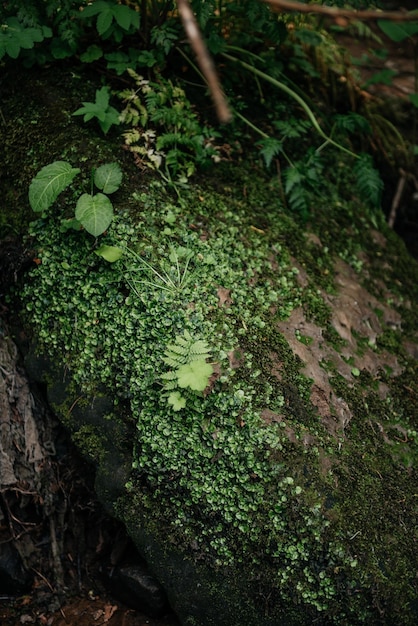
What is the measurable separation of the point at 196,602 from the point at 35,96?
3.34m

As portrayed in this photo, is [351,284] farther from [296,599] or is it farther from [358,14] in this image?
[358,14]

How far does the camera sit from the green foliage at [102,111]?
3.38 m

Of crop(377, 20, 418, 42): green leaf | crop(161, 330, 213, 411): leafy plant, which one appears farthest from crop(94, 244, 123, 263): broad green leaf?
crop(377, 20, 418, 42): green leaf

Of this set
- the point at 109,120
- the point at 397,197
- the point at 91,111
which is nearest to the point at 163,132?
the point at 109,120

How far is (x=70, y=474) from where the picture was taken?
3.38m

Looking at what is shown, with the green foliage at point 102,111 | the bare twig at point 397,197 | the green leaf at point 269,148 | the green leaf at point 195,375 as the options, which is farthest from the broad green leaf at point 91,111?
the bare twig at point 397,197

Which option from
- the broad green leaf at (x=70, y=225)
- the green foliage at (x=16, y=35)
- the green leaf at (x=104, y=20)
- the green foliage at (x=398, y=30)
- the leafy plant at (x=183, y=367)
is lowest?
the leafy plant at (x=183, y=367)

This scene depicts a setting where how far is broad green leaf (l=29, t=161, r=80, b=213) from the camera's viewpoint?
120 inches

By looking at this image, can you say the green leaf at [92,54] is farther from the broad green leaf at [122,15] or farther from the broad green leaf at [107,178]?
the broad green leaf at [107,178]

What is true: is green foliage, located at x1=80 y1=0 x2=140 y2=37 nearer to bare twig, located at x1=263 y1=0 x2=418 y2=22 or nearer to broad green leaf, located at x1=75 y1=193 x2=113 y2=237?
broad green leaf, located at x1=75 y1=193 x2=113 y2=237

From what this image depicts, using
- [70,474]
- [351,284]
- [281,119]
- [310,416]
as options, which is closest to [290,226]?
[351,284]

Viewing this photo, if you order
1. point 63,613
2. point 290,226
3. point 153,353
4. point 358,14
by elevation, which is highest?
point 358,14

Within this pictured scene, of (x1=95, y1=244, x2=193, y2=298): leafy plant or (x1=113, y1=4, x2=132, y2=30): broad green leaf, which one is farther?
(x1=113, y1=4, x2=132, y2=30): broad green leaf

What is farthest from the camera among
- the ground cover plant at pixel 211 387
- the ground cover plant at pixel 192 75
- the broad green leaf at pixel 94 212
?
the ground cover plant at pixel 192 75
